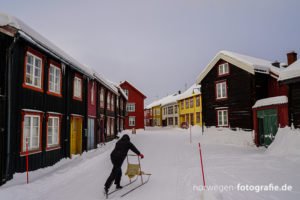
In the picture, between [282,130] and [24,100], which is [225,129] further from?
[24,100]

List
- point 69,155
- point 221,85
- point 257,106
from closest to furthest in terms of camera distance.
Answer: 1. point 69,155
2. point 257,106
3. point 221,85

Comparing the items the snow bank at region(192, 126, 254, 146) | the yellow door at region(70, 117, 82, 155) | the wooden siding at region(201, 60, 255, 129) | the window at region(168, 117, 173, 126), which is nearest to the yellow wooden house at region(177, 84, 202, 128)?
the window at region(168, 117, 173, 126)

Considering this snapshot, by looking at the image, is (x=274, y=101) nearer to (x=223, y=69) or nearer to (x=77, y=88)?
(x=223, y=69)

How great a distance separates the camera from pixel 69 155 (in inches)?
506

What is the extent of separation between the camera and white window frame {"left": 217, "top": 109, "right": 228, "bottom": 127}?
23062 mm

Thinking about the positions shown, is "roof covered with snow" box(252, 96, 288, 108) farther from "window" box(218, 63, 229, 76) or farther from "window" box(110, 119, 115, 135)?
"window" box(110, 119, 115, 135)

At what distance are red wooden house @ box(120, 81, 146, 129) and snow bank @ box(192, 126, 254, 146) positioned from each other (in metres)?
21.9

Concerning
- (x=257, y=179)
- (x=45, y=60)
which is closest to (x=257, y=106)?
(x=257, y=179)

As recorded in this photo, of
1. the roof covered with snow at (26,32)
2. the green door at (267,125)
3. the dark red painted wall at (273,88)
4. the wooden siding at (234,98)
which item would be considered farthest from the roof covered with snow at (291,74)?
the roof covered with snow at (26,32)

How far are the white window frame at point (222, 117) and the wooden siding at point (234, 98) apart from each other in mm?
443

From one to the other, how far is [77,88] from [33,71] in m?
5.14

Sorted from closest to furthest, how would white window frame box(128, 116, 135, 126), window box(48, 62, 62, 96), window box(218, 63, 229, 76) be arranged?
window box(48, 62, 62, 96) < window box(218, 63, 229, 76) < white window frame box(128, 116, 135, 126)

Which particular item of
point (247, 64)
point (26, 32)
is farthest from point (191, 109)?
point (26, 32)

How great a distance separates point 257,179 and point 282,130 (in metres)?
7.39
